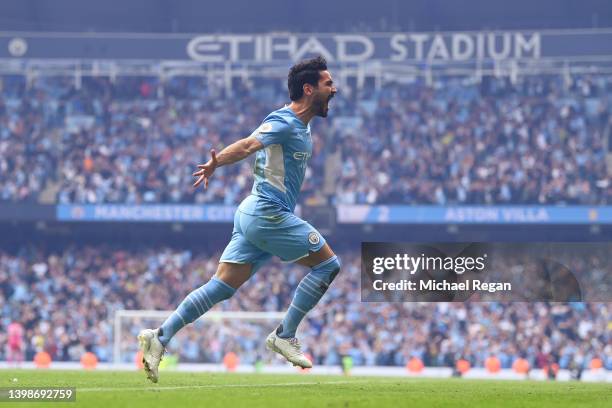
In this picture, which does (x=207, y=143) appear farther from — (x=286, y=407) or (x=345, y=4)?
(x=286, y=407)

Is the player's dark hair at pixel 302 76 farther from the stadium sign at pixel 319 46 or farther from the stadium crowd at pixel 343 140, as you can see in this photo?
the stadium sign at pixel 319 46

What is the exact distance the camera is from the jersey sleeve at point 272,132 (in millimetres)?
8781

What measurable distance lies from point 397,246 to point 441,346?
59.9ft

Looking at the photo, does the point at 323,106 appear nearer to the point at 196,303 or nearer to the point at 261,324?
the point at 196,303

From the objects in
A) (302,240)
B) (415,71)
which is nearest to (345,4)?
(415,71)

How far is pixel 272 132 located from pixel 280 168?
0.45 m

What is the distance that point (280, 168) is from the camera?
921 centimetres

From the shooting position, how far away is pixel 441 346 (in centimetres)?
3023

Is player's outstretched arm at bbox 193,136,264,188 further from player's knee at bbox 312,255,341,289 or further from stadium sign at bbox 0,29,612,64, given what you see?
stadium sign at bbox 0,29,612,64

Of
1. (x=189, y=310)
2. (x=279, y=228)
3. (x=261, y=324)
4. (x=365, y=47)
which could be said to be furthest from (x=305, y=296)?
(x=365, y=47)

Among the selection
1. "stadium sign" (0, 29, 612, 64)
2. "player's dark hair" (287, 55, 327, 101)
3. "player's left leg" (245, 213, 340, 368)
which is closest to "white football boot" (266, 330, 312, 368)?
"player's left leg" (245, 213, 340, 368)

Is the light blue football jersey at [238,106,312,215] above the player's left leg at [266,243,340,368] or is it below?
above

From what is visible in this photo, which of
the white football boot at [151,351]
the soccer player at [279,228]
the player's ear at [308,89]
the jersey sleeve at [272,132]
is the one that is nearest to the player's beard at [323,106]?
the soccer player at [279,228]

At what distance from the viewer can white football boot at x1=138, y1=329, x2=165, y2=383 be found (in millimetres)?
9016
